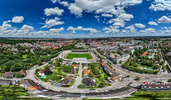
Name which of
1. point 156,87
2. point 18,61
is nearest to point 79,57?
point 18,61

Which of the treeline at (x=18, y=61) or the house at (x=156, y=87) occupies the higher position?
the treeline at (x=18, y=61)

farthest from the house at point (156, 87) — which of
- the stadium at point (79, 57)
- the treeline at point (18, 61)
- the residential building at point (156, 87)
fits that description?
the treeline at point (18, 61)

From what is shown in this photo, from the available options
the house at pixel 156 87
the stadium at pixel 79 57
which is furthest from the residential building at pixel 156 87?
the stadium at pixel 79 57

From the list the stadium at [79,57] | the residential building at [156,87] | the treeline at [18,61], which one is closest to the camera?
the residential building at [156,87]

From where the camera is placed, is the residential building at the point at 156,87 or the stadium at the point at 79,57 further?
the stadium at the point at 79,57

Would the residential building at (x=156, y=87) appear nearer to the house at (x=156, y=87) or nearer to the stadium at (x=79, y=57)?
the house at (x=156, y=87)

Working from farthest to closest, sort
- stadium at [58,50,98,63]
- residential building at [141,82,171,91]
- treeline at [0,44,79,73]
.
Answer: stadium at [58,50,98,63] → treeline at [0,44,79,73] → residential building at [141,82,171,91]

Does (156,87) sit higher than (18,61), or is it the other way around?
(18,61)

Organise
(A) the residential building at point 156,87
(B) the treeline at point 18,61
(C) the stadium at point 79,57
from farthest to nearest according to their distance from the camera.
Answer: (C) the stadium at point 79,57 → (B) the treeline at point 18,61 → (A) the residential building at point 156,87

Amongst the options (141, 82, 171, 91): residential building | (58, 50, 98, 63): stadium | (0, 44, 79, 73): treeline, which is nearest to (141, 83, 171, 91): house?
(141, 82, 171, 91): residential building

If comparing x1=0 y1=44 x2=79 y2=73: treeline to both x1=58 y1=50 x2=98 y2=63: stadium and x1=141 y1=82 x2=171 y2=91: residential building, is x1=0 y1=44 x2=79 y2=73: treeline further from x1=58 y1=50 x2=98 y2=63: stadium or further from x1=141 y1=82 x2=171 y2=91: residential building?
x1=141 y1=82 x2=171 y2=91: residential building

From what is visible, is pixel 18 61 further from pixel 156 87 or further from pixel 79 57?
pixel 156 87

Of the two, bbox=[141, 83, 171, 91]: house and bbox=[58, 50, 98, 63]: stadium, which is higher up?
bbox=[58, 50, 98, 63]: stadium
